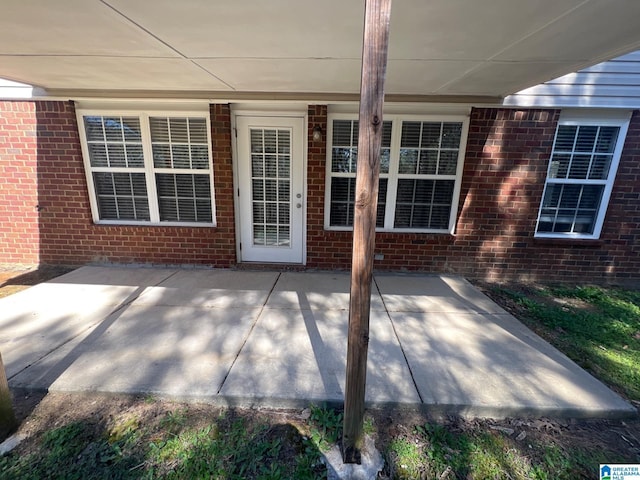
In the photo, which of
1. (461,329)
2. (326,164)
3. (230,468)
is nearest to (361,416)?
(230,468)

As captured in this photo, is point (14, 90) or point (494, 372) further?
point (14, 90)

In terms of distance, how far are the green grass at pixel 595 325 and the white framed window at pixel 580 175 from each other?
3.01 ft

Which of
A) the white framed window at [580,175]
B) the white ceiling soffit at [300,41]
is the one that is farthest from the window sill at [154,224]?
the white framed window at [580,175]

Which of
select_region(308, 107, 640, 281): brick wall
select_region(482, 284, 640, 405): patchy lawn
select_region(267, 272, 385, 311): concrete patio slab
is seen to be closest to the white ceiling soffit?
select_region(308, 107, 640, 281): brick wall

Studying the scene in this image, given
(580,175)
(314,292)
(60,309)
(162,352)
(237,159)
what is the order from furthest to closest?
(237,159)
(580,175)
(314,292)
(60,309)
(162,352)

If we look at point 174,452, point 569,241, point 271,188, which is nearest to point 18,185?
point 271,188

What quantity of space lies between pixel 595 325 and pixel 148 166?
6113 millimetres

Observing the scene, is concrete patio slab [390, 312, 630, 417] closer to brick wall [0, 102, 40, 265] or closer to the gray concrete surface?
the gray concrete surface

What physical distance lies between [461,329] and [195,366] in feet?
8.33

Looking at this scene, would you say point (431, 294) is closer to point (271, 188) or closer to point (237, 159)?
point (271, 188)

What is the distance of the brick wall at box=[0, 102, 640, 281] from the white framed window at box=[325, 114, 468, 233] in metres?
0.15

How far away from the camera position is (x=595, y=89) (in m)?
4.00

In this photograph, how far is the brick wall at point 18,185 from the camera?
4266 mm

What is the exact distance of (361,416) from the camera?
1.70 m
